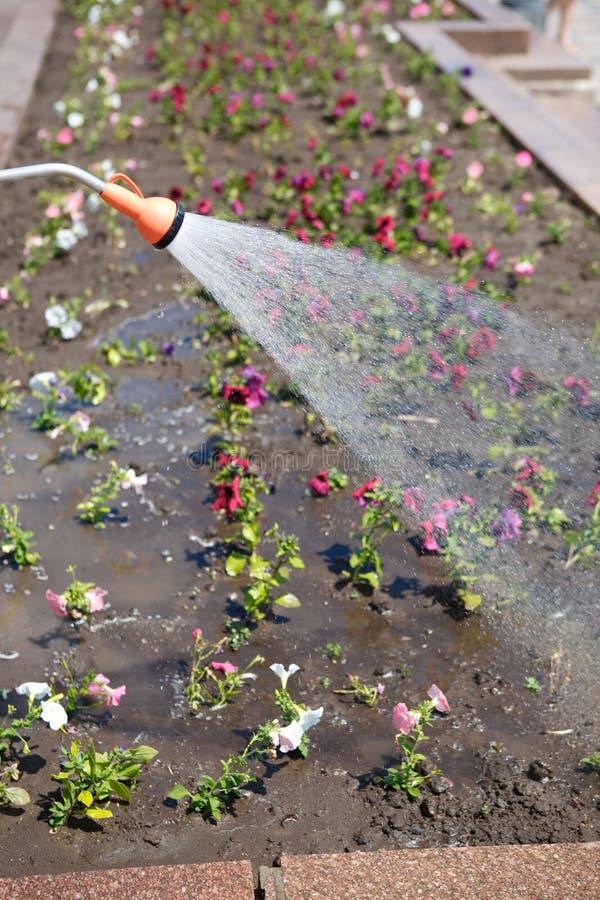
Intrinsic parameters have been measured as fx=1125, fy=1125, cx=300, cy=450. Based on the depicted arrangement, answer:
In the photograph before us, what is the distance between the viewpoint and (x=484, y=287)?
5031 millimetres

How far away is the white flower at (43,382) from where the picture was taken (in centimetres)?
419

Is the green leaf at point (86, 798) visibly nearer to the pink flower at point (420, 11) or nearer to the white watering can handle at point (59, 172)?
the white watering can handle at point (59, 172)

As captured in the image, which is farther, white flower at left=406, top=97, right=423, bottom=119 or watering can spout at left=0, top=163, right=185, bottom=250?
white flower at left=406, top=97, right=423, bottom=119

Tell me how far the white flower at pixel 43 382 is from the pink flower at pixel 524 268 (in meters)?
2.13

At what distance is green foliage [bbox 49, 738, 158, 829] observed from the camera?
2.51 metres

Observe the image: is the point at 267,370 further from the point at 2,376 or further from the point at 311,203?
the point at 311,203

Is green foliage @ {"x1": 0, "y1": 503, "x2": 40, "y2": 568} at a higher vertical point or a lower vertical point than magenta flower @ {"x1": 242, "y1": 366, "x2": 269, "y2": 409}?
lower

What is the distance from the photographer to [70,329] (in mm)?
4758

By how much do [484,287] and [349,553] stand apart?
76.5 inches

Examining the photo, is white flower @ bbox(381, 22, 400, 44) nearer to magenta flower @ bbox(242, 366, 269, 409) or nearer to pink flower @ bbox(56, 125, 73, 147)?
pink flower @ bbox(56, 125, 73, 147)

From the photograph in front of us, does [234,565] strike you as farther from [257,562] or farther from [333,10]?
[333,10]

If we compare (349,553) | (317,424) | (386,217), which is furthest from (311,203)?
(349,553)

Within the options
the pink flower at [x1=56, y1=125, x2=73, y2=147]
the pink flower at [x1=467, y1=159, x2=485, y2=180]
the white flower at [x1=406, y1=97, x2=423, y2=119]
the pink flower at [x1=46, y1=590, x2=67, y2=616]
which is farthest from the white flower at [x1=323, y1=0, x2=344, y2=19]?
the pink flower at [x1=46, y1=590, x2=67, y2=616]

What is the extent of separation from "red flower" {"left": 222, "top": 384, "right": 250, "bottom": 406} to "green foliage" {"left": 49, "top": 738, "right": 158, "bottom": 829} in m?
1.71
